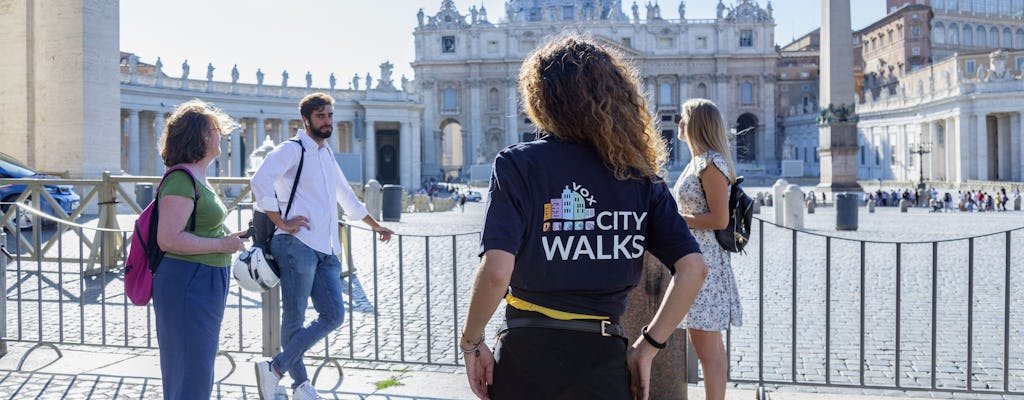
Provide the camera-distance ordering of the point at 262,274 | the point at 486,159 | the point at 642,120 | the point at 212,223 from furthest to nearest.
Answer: the point at 486,159, the point at 262,274, the point at 212,223, the point at 642,120

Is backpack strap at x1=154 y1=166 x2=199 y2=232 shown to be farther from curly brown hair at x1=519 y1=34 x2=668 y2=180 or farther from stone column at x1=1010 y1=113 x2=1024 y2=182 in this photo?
stone column at x1=1010 y1=113 x2=1024 y2=182

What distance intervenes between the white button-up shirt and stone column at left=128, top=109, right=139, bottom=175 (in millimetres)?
40899

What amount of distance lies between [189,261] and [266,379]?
1204mm

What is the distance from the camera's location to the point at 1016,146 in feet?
179

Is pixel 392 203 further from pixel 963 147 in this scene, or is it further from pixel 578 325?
pixel 963 147

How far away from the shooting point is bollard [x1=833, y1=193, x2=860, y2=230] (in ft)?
71.8

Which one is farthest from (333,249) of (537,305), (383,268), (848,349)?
(383,268)

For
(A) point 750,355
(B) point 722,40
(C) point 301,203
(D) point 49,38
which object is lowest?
(A) point 750,355

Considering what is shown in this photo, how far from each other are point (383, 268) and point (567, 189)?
1078 centimetres

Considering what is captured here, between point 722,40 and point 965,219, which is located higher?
point 722,40

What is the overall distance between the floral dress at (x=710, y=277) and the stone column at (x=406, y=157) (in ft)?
177

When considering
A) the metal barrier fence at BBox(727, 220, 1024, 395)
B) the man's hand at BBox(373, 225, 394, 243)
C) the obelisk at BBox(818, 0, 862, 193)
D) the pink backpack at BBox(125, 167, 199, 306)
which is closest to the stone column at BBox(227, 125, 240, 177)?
the obelisk at BBox(818, 0, 862, 193)

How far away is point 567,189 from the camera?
2.55 metres

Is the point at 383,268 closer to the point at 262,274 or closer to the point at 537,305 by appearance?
the point at 262,274
